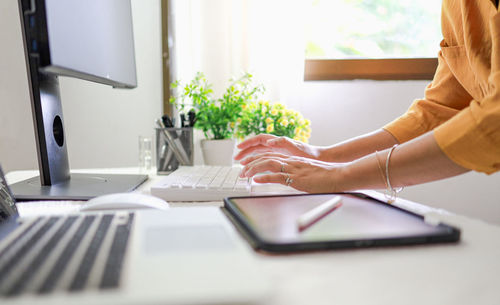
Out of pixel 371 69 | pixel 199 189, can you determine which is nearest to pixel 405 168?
pixel 199 189

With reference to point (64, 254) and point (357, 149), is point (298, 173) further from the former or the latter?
point (64, 254)

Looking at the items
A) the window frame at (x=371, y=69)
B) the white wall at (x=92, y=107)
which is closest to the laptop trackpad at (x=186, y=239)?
the white wall at (x=92, y=107)

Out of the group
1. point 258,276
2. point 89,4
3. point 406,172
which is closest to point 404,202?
point 406,172

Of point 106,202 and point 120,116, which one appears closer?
point 106,202

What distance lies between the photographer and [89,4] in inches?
31.8

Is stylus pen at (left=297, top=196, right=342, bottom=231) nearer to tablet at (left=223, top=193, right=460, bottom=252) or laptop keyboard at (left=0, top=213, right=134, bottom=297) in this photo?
tablet at (left=223, top=193, right=460, bottom=252)

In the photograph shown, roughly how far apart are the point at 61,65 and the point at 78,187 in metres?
0.28

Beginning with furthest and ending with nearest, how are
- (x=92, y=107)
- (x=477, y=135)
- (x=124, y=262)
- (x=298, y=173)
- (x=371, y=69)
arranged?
(x=371, y=69) < (x=92, y=107) < (x=298, y=173) < (x=477, y=135) < (x=124, y=262)

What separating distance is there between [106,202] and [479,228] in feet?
1.72

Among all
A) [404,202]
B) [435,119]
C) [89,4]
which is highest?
[89,4]

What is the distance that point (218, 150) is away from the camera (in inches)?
46.9

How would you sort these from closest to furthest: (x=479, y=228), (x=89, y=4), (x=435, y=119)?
(x=479, y=228) < (x=89, y=4) < (x=435, y=119)

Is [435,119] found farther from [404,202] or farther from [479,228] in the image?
[479,228]

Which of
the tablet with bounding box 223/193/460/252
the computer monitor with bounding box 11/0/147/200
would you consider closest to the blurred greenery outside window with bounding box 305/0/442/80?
the computer monitor with bounding box 11/0/147/200
